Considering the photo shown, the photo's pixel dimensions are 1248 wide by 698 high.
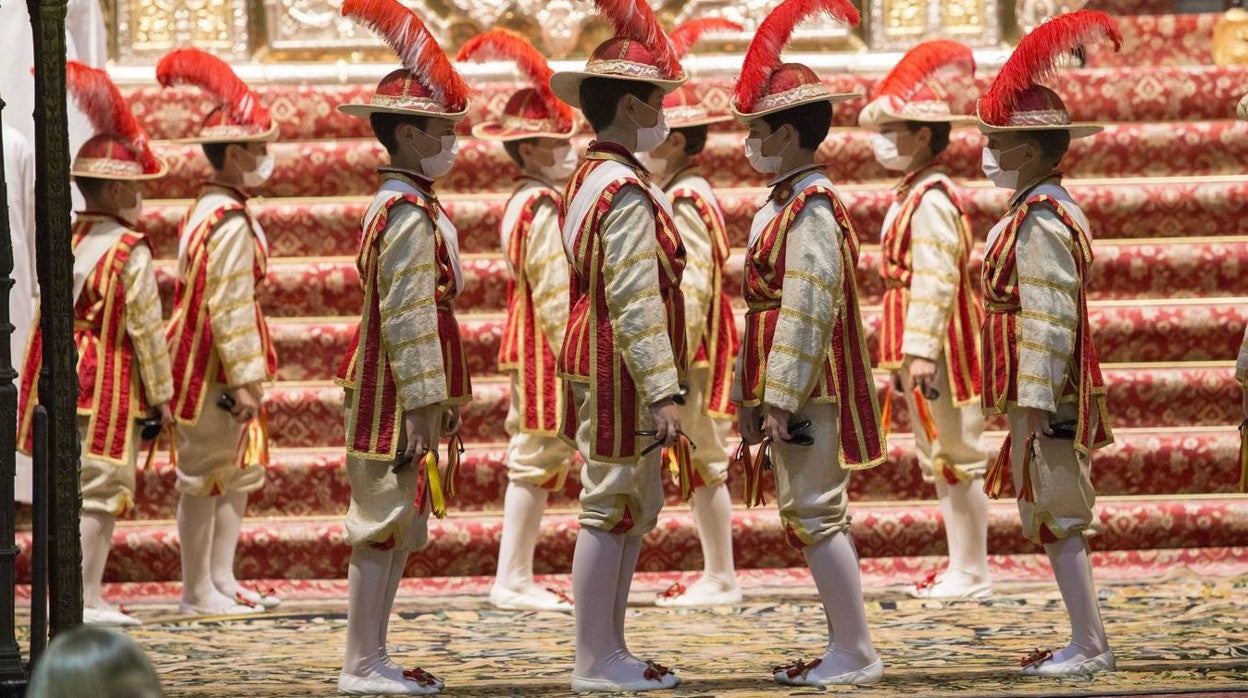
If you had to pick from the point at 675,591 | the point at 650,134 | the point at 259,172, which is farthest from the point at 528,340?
the point at 650,134

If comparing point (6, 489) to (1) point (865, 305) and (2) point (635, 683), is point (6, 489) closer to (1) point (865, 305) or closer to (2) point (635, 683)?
(2) point (635, 683)

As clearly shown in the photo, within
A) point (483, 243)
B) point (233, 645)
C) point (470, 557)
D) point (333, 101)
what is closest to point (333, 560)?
point (470, 557)

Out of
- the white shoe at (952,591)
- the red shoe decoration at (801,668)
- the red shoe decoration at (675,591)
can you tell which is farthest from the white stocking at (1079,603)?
the red shoe decoration at (675,591)

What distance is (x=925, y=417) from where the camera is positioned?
21.1ft

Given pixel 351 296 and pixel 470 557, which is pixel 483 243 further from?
pixel 470 557

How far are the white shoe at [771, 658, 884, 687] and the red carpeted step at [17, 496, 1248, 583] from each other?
206cm

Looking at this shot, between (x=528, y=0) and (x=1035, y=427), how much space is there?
5.05 metres

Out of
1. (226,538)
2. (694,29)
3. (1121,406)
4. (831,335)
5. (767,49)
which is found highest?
(694,29)

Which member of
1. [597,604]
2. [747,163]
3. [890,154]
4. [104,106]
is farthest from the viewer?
[747,163]

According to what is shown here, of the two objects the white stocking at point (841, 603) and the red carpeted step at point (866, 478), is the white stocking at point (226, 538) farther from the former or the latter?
the white stocking at point (841, 603)

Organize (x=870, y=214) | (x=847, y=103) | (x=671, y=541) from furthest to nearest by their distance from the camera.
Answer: (x=847, y=103) → (x=870, y=214) → (x=671, y=541)

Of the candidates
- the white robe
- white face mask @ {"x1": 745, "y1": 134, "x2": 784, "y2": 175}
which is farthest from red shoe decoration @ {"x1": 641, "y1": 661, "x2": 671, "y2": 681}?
the white robe

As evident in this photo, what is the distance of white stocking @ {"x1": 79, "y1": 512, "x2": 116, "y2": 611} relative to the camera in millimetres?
6266

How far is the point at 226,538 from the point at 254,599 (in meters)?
0.24
